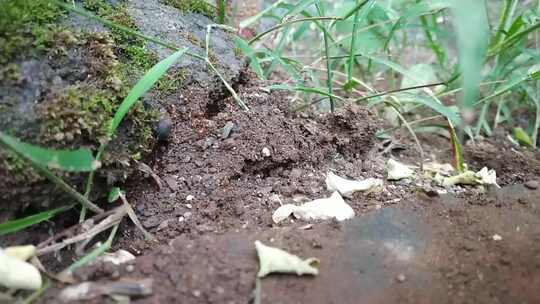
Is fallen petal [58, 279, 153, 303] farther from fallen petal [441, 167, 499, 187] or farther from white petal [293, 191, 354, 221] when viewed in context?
fallen petal [441, 167, 499, 187]

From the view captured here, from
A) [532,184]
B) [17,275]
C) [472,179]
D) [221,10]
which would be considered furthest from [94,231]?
[532,184]

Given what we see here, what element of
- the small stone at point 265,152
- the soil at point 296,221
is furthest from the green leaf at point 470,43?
the small stone at point 265,152

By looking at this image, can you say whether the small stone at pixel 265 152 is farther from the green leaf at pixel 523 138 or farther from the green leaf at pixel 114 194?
the green leaf at pixel 523 138

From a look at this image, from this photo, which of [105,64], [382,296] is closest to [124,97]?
[105,64]

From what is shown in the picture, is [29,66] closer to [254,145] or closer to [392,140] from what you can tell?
[254,145]

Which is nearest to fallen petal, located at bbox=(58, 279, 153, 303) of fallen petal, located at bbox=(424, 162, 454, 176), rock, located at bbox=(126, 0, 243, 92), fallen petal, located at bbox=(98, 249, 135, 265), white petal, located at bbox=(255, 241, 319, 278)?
fallen petal, located at bbox=(98, 249, 135, 265)

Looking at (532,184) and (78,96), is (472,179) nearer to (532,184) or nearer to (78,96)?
(532,184)

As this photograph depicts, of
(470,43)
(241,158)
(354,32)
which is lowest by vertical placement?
(241,158)
